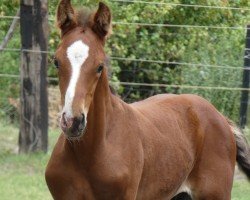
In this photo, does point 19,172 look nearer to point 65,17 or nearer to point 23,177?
point 23,177

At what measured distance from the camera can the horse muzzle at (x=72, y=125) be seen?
4449mm

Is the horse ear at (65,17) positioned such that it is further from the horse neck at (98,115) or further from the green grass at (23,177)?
the green grass at (23,177)

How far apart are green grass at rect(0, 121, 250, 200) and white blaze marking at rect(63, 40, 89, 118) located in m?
3.35

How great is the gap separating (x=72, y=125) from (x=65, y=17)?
0.85 metres

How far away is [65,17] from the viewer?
4992mm

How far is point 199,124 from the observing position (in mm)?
6297

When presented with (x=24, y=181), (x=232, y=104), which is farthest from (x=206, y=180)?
(x=232, y=104)

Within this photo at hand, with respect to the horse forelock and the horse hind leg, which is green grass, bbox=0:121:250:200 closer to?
the horse hind leg

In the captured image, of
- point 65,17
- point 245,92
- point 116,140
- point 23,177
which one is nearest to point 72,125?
point 116,140

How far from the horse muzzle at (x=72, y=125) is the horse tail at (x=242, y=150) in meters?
2.40

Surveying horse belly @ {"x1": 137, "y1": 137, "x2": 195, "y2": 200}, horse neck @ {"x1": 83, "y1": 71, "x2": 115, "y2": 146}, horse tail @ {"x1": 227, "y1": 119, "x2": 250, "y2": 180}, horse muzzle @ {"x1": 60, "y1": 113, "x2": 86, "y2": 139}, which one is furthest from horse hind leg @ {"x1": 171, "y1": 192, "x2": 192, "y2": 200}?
horse muzzle @ {"x1": 60, "y1": 113, "x2": 86, "y2": 139}

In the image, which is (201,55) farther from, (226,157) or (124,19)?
(226,157)

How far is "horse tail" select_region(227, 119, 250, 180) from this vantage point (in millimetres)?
6645

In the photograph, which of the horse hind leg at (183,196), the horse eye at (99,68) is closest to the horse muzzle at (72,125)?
the horse eye at (99,68)
